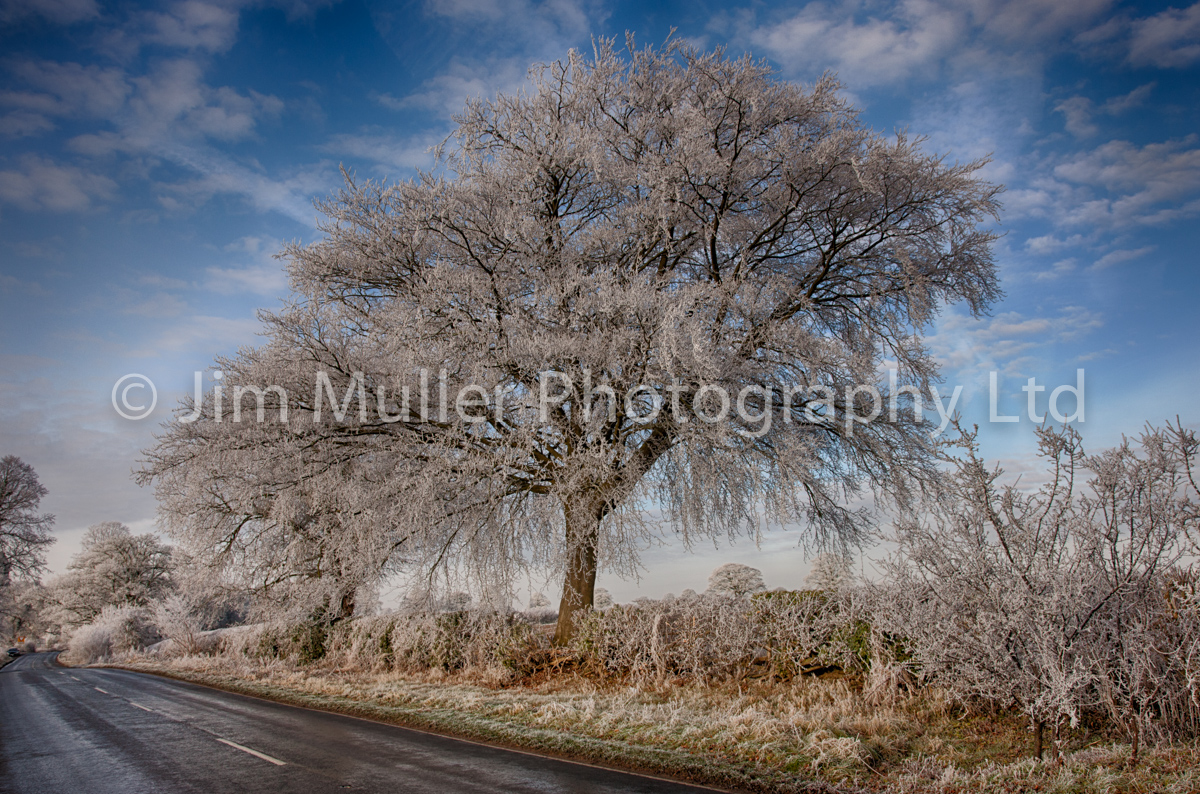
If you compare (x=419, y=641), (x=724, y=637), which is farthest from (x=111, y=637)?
(x=724, y=637)

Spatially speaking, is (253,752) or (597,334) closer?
(253,752)

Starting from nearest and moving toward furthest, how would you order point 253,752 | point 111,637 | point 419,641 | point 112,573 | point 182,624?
point 253,752 < point 419,641 < point 182,624 < point 111,637 < point 112,573

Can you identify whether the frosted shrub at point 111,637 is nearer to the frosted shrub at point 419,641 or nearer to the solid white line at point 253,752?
the frosted shrub at point 419,641

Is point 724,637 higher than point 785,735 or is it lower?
A: higher

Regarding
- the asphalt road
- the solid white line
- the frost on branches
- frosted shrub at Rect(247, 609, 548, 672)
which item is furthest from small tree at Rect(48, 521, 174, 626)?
the frost on branches

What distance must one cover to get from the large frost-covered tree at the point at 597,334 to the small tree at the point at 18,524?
27.7m

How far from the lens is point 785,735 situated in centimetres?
621

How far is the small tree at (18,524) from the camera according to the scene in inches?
1241

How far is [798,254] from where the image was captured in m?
13.0

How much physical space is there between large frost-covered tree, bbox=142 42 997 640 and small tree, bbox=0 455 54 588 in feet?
90.9

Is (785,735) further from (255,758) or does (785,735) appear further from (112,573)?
(112,573)

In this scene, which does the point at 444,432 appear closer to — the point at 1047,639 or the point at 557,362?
the point at 557,362

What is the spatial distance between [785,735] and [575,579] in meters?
6.78

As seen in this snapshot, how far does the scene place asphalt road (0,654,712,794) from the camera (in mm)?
5492
